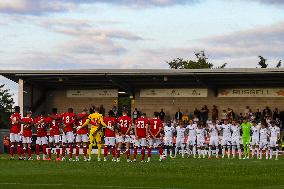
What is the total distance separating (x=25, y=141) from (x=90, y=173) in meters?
11.0

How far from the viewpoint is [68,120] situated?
105 ft

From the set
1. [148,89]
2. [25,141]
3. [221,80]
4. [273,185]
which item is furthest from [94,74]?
[273,185]

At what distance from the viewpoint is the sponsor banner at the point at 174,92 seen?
171 feet

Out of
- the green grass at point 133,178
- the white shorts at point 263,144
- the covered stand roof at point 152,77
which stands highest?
the covered stand roof at point 152,77

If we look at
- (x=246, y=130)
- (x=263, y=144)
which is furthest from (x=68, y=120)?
(x=263, y=144)

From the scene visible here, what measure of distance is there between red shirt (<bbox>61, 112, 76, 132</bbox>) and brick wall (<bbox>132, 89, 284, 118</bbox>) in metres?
20.9

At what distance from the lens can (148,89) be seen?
53.6 metres

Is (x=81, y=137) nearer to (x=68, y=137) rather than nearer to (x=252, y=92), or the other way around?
(x=68, y=137)

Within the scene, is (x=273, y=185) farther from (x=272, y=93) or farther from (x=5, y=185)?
(x=272, y=93)

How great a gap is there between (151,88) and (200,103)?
3.92 metres

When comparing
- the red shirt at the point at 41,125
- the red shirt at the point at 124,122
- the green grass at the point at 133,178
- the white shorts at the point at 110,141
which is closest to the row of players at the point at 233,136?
the red shirt at the point at 124,122

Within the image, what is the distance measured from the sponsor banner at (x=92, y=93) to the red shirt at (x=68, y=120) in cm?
2178

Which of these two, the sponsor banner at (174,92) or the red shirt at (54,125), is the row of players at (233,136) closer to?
the sponsor banner at (174,92)

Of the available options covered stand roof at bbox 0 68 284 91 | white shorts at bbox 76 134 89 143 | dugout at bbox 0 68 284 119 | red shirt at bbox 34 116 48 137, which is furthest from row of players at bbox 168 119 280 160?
red shirt at bbox 34 116 48 137
